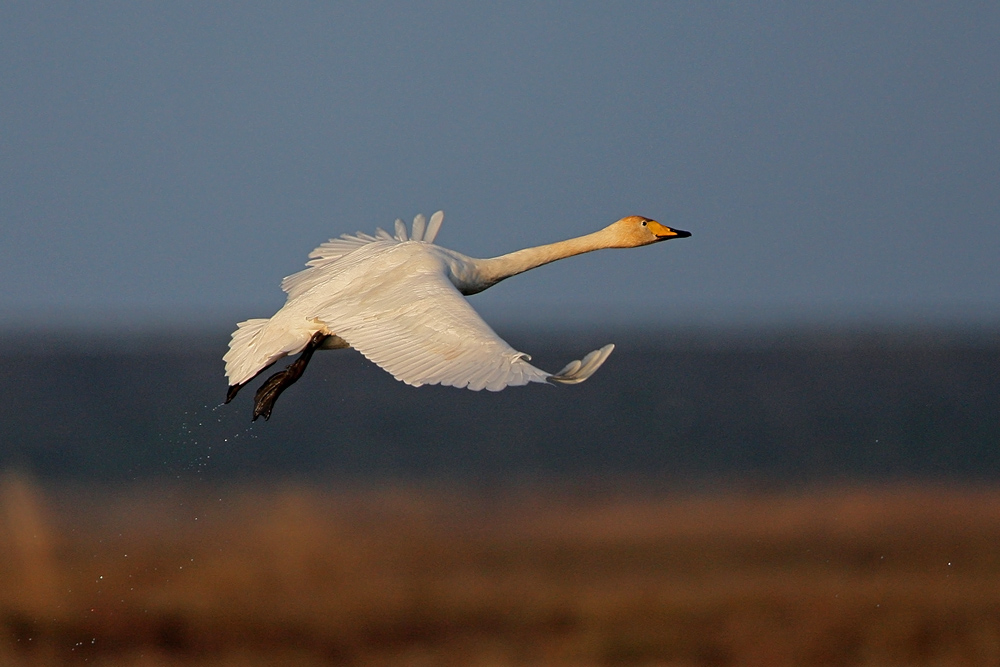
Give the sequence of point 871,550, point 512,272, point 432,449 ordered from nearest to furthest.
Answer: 1. point 512,272
2. point 871,550
3. point 432,449

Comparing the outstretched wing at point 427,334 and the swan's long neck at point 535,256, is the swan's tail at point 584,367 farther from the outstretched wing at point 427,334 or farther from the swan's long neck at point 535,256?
the swan's long neck at point 535,256

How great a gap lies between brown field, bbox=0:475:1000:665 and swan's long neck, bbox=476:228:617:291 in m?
5.49

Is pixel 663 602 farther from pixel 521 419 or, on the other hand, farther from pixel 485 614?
pixel 521 419

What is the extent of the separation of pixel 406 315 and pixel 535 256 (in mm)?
2429

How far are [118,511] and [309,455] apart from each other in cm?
1910

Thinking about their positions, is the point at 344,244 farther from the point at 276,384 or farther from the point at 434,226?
the point at 276,384

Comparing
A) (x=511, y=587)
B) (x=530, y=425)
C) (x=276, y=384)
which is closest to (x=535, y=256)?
(x=276, y=384)

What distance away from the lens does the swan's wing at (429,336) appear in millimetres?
10141

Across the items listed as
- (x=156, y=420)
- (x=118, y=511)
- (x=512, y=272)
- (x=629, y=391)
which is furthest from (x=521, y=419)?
(x=512, y=272)

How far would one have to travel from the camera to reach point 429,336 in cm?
1091

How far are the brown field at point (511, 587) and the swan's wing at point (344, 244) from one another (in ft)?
17.3

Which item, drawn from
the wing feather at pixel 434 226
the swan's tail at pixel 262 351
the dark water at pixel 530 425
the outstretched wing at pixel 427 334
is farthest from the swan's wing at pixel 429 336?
the dark water at pixel 530 425

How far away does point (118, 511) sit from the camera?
96.8 feet

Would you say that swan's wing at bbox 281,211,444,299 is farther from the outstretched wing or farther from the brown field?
the brown field
